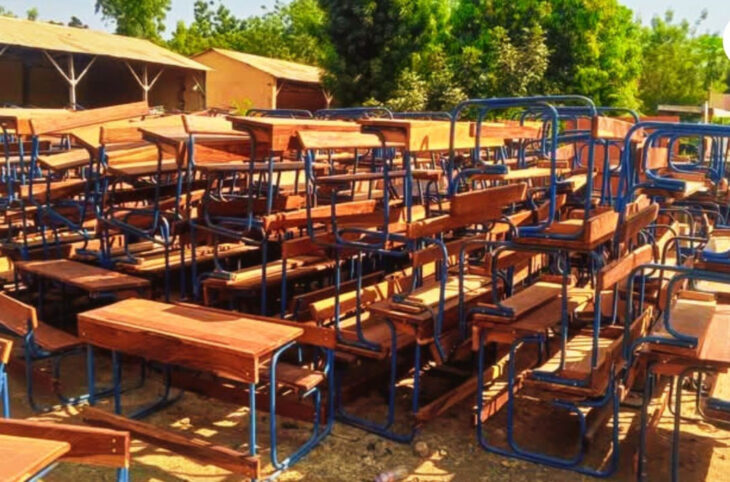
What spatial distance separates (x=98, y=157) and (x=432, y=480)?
9.54 feet

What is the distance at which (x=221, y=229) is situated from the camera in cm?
452

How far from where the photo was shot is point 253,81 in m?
26.0

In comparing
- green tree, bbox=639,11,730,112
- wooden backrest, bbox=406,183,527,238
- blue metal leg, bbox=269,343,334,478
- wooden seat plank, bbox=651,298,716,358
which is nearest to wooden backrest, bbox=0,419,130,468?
blue metal leg, bbox=269,343,334,478

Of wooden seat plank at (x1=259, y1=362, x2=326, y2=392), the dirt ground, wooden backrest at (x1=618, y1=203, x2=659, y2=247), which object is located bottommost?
→ the dirt ground

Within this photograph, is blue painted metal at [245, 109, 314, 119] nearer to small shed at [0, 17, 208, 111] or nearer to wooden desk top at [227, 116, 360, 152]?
wooden desk top at [227, 116, 360, 152]

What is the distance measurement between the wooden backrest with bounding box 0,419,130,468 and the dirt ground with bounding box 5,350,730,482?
1.64 metres

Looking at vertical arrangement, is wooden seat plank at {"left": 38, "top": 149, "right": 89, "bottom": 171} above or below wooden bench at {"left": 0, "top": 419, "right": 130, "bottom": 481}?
above

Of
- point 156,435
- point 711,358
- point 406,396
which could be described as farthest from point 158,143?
point 711,358

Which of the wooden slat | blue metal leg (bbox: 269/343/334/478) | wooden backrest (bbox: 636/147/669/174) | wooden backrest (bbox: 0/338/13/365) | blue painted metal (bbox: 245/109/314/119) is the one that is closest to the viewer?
wooden backrest (bbox: 0/338/13/365)

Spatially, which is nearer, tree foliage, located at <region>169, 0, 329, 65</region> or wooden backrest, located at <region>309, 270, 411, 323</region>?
wooden backrest, located at <region>309, 270, 411, 323</region>

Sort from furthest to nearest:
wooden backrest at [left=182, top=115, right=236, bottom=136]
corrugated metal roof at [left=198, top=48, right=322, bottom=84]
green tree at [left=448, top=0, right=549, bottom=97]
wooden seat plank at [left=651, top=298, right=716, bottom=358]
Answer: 1. corrugated metal roof at [left=198, top=48, right=322, bottom=84]
2. green tree at [left=448, top=0, right=549, bottom=97]
3. wooden backrest at [left=182, top=115, right=236, bottom=136]
4. wooden seat plank at [left=651, top=298, right=716, bottom=358]

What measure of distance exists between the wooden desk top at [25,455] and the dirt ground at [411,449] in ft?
5.95

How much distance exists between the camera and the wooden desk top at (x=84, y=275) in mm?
4762

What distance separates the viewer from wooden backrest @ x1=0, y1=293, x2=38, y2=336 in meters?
4.22
